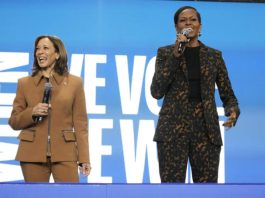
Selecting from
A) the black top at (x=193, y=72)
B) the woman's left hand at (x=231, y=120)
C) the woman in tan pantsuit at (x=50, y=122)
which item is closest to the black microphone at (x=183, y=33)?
the black top at (x=193, y=72)

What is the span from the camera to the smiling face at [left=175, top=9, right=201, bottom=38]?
341 cm

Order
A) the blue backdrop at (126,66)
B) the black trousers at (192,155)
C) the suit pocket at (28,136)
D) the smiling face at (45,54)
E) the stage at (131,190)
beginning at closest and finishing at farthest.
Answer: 1. the stage at (131,190)
2. the black trousers at (192,155)
3. the suit pocket at (28,136)
4. the smiling face at (45,54)
5. the blue backdrop at (126,66)

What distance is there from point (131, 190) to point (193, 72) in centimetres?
100

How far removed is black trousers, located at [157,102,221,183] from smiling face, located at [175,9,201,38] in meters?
0.42

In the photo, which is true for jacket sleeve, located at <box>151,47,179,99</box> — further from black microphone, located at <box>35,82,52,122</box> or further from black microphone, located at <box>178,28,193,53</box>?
black microphone, located at <box>35,82,52,122</box>

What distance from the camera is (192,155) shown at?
3258 millimetres

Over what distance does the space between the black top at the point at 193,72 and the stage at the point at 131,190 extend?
2.81 ft

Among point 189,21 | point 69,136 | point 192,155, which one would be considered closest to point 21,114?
point 69,136

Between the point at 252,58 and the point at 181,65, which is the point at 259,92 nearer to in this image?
the point at 252,58

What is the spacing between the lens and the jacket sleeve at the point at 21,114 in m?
3.30

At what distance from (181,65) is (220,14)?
1.80 meters

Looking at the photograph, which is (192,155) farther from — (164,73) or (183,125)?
(164,73)

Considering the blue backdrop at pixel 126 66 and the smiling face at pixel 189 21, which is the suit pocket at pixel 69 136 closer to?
the smiling face at pixel 189 21

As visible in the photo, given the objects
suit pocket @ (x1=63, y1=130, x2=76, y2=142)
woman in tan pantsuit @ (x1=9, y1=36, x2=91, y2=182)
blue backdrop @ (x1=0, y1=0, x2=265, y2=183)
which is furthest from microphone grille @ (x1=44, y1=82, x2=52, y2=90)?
blue backdrop @ (x1=0, y1=0, x2=265, y2=183)
